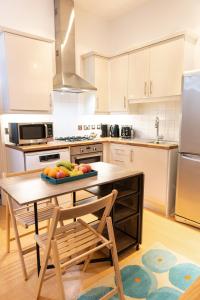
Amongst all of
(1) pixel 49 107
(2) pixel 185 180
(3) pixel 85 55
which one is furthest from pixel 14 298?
(3) pixel 85 55

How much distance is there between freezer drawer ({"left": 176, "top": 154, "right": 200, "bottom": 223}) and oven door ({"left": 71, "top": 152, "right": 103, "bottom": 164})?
4.14 feet

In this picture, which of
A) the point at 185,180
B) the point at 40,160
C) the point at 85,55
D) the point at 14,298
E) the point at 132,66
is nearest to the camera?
the point at 14,298

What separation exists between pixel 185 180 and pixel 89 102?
2.02m

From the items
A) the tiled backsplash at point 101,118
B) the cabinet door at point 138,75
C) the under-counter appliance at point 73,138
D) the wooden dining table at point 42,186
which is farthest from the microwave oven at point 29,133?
the cabinet door at point 138,75

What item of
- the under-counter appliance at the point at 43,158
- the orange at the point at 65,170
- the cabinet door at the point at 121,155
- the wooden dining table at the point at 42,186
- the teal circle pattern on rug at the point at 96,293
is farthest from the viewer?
the cabinet door at the point at 121,155

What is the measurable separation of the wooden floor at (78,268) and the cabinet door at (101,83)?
198cm

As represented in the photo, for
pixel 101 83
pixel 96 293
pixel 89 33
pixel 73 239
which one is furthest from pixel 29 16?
pixel 96 293

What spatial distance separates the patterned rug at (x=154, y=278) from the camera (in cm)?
156

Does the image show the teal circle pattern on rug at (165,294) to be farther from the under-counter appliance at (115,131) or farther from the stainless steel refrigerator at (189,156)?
the under-counter appliance at (115,131)

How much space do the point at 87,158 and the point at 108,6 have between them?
2.45 m

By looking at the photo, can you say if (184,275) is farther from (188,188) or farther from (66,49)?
(66,49)

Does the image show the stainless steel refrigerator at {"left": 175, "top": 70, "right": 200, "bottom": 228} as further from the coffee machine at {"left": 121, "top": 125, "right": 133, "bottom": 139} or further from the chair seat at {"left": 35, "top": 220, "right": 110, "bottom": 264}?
the chair seat at {"left": 35, "top": 220, "right": 110, "bottom": 264}

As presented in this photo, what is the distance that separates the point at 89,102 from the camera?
11.9ft

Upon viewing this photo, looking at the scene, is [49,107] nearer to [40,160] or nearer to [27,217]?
[40,160]
